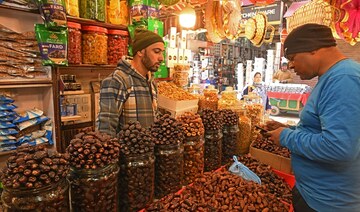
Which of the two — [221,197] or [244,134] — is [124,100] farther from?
[244,134]

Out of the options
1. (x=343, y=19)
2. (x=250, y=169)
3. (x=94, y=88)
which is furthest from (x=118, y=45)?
(x=343, y=19)

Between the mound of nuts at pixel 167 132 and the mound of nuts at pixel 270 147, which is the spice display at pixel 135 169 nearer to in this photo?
the mound of nuts at pixel 167 132

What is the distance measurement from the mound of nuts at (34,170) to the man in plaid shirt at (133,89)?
674 mm

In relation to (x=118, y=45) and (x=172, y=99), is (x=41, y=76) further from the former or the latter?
(x=172, y=99)

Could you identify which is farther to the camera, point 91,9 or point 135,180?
point 91,9

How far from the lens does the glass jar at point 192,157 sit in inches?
51.2

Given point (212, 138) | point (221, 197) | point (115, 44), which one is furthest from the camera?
point (115, 44)

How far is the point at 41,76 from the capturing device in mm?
1972

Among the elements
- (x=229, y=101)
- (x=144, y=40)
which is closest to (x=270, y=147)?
(x=229, y=101)

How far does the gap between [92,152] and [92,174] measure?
0.07 m

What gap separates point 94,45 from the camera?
2.21m

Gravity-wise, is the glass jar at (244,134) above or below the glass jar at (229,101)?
below

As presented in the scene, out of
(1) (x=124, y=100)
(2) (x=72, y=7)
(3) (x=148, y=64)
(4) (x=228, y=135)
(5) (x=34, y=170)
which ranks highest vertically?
(2) (x=72, y=7)

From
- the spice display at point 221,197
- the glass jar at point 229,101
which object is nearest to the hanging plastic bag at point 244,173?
the spice display at point 221,197
